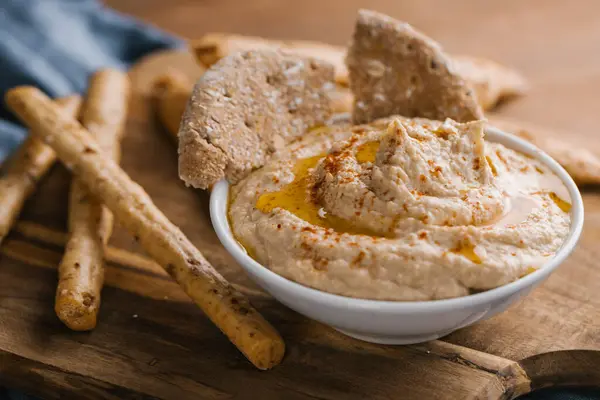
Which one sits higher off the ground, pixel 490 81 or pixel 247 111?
pixel 490 81

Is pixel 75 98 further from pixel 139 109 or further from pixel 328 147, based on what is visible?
pixel 328 147

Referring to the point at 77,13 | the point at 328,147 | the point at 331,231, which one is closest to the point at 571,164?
the point at 328,147

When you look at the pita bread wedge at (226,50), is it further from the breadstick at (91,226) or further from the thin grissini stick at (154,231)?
the thin grissini stick at (154,231)

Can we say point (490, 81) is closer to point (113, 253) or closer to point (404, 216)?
point (404, 216)

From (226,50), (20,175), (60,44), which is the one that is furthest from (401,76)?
(60,44)

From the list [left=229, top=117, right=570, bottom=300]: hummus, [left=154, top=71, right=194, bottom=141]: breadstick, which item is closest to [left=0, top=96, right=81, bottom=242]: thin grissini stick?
[left=154, top=71, right=194, bottom=141]: breadstick

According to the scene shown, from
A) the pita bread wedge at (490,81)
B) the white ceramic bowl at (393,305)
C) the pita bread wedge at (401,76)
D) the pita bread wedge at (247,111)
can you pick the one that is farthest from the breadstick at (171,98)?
the pita bread wedge at (490,81)
